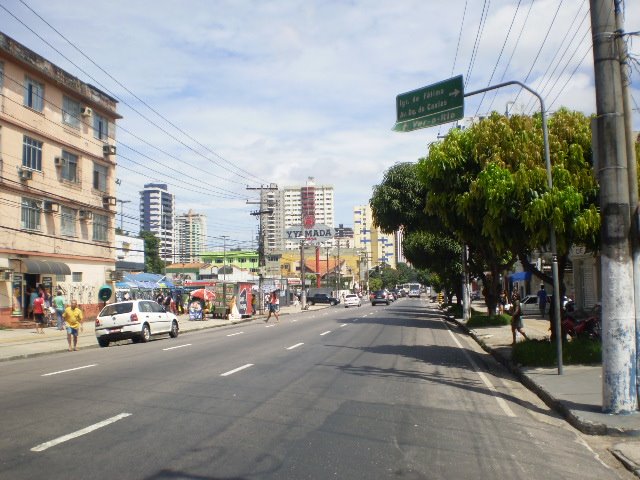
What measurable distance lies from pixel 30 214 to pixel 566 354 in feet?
92.6

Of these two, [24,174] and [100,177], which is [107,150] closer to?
[100,177]

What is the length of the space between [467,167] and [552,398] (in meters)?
7.07

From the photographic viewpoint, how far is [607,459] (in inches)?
282

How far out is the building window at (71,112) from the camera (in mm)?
36425

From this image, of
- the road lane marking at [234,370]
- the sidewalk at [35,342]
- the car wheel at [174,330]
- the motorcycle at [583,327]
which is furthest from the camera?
the car wheel at [174,330]

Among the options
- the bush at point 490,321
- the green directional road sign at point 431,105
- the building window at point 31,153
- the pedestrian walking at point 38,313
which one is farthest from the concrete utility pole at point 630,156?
the building window at point 31,153

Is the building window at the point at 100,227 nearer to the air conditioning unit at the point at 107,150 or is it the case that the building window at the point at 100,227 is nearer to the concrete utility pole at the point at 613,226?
the air conditioning unit at the point at 107,150

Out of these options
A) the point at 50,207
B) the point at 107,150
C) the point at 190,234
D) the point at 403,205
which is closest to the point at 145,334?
the point at 50,207

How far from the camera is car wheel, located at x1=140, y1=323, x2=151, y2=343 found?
23.9 meters

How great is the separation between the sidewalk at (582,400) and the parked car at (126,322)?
43.3 feet

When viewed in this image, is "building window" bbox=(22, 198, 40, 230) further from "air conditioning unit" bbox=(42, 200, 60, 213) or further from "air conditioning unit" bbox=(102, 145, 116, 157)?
"air conditioning unit" bbox=(102, 145, 116, 157)

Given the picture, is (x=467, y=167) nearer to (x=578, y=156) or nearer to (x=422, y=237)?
(x=578, y=156)

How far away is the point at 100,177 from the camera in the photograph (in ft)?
133

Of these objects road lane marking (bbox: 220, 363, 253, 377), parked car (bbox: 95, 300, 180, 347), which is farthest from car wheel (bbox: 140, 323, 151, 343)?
road lane marking (bbox: 220, 363, 253, 377)
